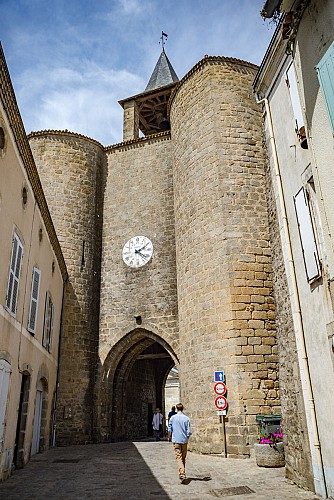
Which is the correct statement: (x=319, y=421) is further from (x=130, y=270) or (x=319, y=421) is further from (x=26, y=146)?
(x=130, y=270)

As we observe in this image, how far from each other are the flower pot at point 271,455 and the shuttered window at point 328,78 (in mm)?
5450

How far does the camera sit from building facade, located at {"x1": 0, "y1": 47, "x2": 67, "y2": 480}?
627 cm

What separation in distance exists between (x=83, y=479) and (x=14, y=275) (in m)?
3.30

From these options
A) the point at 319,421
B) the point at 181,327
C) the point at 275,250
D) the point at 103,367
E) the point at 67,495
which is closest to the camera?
the point at 319,421

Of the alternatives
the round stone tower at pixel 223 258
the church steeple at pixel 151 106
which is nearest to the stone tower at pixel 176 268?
the round stone tower at pixel 223 258

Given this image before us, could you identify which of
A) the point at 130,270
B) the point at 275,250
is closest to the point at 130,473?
the point at 275,250

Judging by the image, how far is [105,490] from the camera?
573 cm

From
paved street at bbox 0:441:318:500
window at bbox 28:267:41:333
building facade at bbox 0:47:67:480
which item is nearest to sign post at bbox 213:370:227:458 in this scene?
paved street at bbox 0:441:318:500

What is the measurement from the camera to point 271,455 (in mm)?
7242

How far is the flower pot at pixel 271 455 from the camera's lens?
7.20 m

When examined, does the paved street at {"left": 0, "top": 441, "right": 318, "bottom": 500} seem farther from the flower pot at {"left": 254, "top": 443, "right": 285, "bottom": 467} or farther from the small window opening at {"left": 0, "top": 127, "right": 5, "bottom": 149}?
the small window opening at {"left": 0, "top": 127, "right": 5, "bottom": 149}

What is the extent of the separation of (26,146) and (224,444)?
6897 millimetres

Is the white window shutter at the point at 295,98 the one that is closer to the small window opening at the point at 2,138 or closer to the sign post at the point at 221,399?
the small window opening at the point at 2,138

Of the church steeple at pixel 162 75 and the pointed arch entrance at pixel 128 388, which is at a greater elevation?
→ the church steeple at pixel 162 75
